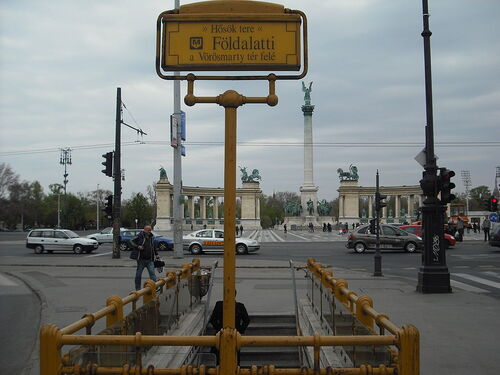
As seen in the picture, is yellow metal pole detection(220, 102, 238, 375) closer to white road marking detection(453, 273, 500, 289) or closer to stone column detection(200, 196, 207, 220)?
white road marking detection(453, 273, 500, 289)

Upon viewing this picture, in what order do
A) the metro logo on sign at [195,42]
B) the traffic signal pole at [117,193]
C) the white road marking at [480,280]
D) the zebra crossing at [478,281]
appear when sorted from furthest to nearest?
the traffic signal pole at [117,193]
the white road marking at [480,280]
the zebra crossing at [478,281]
the metro logo on sign at [195,42]

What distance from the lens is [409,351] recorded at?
12.0 feet

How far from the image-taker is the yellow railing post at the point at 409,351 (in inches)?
144

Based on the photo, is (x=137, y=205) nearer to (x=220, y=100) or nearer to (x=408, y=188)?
(x=408, y=188)

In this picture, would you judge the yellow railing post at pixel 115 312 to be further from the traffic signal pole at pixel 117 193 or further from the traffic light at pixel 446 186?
the traffic signal pole at pixel 117 193

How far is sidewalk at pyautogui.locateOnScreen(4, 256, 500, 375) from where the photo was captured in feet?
Answer: 25.0

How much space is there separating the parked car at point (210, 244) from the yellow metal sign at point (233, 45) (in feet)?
87.8

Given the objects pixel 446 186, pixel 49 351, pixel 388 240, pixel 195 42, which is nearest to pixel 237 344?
pixel 49 351

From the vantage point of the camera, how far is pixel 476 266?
22.3 meters

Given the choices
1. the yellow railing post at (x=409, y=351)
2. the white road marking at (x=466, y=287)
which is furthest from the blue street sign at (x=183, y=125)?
the yellow railing post at (x=409, y=351)

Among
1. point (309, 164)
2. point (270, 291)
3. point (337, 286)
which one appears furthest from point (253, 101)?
point (309, 164)

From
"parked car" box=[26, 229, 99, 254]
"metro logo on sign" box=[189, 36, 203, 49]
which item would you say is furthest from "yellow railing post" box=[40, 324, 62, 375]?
"parked car" box=[26, 229, 99, 254]

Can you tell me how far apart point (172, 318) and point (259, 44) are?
4.51 metres

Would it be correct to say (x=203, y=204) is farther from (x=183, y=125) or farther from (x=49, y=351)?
(x=49, y=351)
